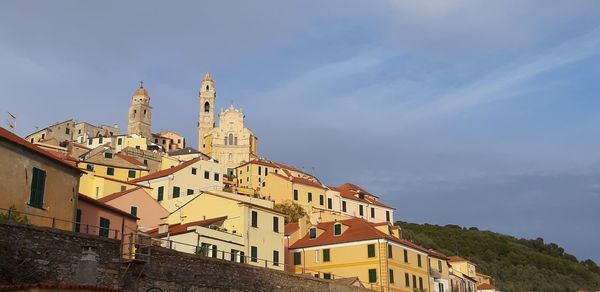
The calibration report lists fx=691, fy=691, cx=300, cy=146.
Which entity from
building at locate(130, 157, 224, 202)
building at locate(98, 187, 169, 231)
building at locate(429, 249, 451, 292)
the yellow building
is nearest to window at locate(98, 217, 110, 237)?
building at locate(98, 187, 169, 231)

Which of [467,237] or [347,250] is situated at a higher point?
[467,237]

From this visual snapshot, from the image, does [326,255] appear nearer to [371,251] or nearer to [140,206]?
[371,251]

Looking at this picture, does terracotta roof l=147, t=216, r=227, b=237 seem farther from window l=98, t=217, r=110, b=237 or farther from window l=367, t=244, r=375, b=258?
window l=367, t=244, r=375, b=258

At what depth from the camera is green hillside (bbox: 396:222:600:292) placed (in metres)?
114

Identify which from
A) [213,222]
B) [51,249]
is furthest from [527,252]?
[51,249]

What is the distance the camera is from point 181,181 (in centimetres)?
7219

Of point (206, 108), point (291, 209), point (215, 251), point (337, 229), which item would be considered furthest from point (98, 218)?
point (206, 108)

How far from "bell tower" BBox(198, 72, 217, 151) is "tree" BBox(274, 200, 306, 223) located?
73.6 m

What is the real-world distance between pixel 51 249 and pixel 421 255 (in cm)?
4144

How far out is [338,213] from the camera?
9012 cm

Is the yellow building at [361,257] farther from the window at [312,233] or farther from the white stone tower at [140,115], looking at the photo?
the white stone tower at [140,115]

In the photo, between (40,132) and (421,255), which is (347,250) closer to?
(421,255)

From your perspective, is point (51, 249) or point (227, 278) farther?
point (227, 278)

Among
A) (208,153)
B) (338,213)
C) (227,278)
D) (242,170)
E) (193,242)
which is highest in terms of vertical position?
(208,153)
